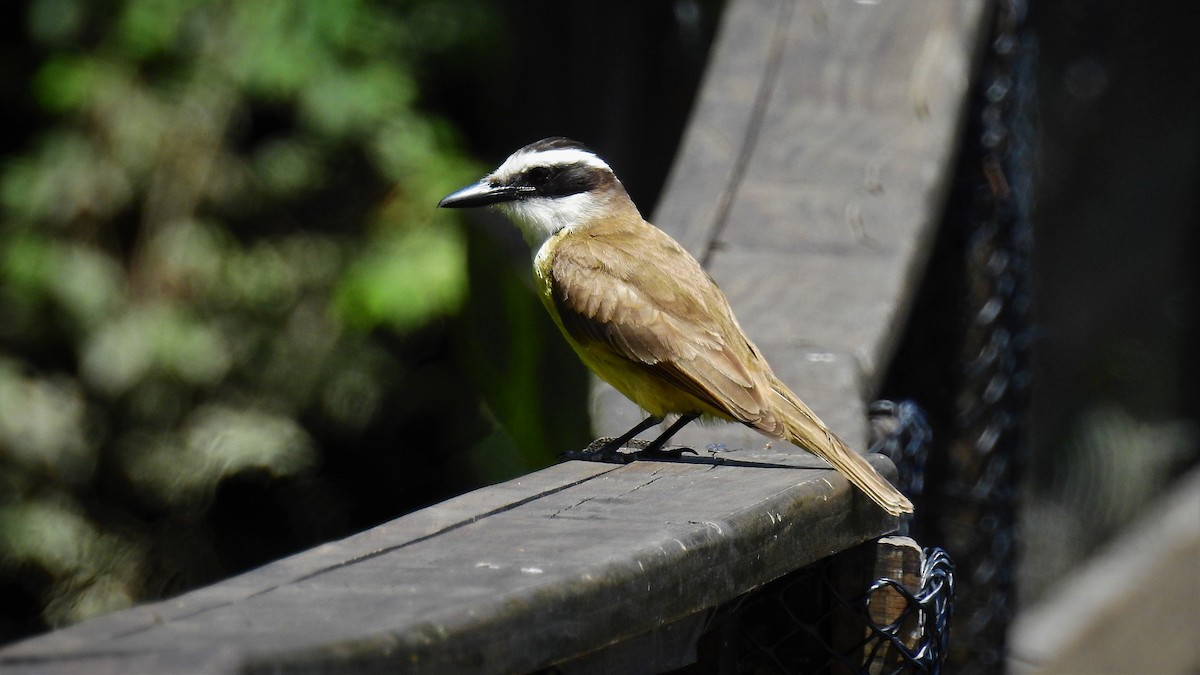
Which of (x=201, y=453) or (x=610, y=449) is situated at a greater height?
(x=610, y=449)

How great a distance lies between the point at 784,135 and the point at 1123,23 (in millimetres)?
3349

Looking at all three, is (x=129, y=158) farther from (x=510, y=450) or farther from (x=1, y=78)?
(x=510, y=450)

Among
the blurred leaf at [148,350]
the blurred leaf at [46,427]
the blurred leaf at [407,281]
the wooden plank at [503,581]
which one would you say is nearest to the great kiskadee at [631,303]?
the wooden plank at [503,581]

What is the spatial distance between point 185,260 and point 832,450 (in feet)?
10.8

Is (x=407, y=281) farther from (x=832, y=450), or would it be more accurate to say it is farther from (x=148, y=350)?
(x=832, y=450)

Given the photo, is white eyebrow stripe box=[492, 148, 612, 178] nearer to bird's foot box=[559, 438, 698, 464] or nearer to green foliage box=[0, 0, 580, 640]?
bird's foot box=[559, 438, 698, 464]

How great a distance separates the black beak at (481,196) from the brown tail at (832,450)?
1116mm

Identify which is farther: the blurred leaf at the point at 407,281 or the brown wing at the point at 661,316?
the blurred leaf at the point at 407,281

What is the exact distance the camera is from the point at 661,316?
2941mm

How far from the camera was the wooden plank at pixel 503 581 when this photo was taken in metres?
0.97

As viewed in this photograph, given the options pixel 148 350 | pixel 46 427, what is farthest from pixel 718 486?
pixel 46 427

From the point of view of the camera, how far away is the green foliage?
4.67 meters

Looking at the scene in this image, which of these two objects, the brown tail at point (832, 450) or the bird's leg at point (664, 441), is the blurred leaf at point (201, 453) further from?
the brown tail at point (832, 450)

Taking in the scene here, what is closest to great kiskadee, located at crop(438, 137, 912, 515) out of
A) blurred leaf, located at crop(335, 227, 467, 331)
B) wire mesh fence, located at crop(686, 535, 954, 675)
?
wire mesh fence, located at crop(686, 535, 954, 675)
